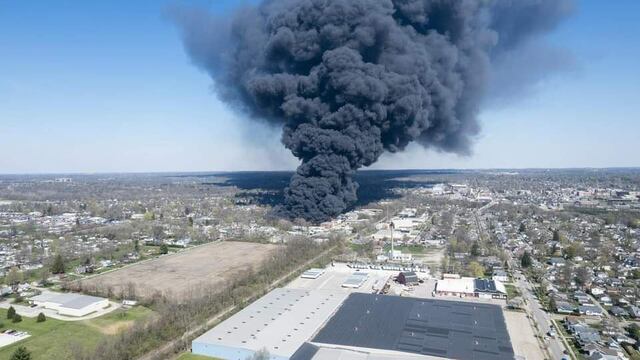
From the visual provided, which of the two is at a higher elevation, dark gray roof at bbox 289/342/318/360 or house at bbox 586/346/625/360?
dark gray roof at bbox 289/342/318/360

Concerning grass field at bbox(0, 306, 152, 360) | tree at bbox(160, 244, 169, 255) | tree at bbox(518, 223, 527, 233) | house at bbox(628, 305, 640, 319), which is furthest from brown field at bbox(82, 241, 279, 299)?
tree at bbox(518, 223, 527, 233)

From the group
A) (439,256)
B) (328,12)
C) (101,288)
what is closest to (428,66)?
(328,12)

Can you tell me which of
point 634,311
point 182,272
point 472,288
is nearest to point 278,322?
point 472,288

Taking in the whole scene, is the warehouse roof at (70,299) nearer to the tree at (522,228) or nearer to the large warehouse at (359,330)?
the large warehouse at (359,330)

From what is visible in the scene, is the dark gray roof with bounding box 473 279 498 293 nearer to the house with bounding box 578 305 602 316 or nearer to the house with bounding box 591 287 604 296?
the house with bounding box 578 305 602 316

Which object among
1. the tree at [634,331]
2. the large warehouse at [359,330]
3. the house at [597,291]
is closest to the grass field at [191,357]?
the large warehouse at [359,330]

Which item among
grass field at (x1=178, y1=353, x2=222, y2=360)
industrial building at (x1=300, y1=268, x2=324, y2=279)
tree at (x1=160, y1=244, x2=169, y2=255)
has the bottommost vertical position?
grass field at (x1=178, y1=353, x2=222, y2=360)
